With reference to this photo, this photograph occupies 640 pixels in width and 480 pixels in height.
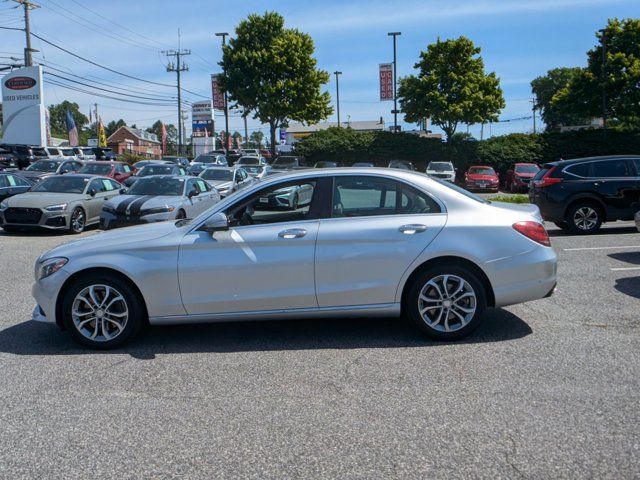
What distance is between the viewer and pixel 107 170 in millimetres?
24406

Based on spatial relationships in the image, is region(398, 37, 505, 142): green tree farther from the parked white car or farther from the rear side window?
the rear side window

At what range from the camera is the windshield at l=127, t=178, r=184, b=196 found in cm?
1402

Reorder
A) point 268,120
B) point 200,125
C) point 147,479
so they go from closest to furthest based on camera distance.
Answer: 1. point 147,479
2. point 268,120
3. point 200,125

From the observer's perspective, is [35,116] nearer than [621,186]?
No

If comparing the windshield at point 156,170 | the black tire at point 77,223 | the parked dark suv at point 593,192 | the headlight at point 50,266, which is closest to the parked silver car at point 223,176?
the windshield at point 156,170

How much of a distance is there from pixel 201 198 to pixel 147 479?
11.8 meters

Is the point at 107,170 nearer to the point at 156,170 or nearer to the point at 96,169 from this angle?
the point at 96,169

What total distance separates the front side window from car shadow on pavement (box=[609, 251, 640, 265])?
238 inches

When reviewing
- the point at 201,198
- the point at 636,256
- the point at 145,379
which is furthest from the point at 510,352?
the point at 201,198

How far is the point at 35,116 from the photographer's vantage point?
152 feet

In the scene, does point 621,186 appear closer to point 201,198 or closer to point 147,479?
point 201,198

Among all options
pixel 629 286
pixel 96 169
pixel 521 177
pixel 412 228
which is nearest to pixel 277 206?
pixel 412 228

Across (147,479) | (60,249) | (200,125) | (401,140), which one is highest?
(200,125)

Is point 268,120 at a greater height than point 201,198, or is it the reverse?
point 268,120
